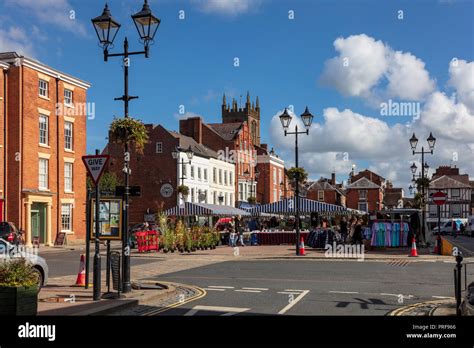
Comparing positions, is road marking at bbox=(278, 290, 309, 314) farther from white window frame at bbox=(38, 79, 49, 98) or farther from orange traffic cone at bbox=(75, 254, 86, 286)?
white window frame at bbox=(38, 79, 49, 98)

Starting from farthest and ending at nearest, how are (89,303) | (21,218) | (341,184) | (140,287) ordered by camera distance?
(341,184), (21,218), (140,287), (89,303)

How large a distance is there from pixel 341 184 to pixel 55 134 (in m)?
104

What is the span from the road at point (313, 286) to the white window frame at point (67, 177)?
2213 centimetres

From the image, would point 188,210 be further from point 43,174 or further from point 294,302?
point 294,302

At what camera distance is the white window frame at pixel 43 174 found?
3841 cm

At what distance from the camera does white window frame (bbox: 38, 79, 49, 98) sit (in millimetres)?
38438

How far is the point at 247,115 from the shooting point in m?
120

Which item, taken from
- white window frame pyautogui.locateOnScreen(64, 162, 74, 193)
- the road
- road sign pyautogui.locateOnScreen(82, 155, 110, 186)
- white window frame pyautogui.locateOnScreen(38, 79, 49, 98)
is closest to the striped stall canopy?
white window frame pyautogui.locateOnScreen(64, 162, 74, 193)

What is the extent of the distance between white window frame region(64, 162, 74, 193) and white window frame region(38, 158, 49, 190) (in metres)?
2.11

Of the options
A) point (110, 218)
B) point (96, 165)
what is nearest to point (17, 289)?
point (96, 165)

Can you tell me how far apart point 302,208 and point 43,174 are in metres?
17.3

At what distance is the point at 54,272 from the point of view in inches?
773
